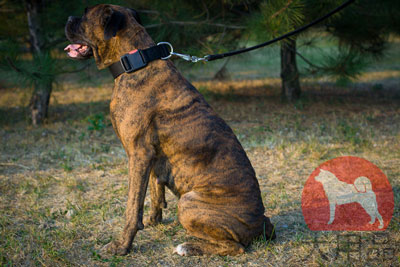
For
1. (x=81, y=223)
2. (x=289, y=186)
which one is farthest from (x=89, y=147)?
(x=289, y=186)

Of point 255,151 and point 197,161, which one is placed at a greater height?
point 197,161

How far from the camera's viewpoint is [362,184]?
3.99 meters

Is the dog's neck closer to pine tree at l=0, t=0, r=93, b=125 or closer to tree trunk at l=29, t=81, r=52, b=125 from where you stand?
pine tree at l=0, t=0, r=93, b=125

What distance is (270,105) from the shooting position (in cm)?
754

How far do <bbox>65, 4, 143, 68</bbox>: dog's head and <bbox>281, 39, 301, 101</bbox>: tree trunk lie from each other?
16.3 feet

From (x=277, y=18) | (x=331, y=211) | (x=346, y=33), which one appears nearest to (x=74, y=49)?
(x=331, y=211)

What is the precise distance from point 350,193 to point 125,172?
249 centimetres

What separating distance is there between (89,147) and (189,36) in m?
2.57

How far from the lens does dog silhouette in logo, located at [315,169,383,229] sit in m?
3.30

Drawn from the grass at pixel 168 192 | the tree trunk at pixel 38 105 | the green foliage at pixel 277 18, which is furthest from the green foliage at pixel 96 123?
the green foliage at pixel 277 18

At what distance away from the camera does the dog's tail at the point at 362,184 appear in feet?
12.5

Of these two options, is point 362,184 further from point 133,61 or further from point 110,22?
point 110,22

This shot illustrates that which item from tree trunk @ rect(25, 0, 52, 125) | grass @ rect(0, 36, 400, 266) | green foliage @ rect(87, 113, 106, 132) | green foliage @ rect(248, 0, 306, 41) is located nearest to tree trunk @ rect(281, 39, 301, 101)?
grass @ rect(0, 36, 400, 266)

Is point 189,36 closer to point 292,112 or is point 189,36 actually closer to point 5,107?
point 292,112
